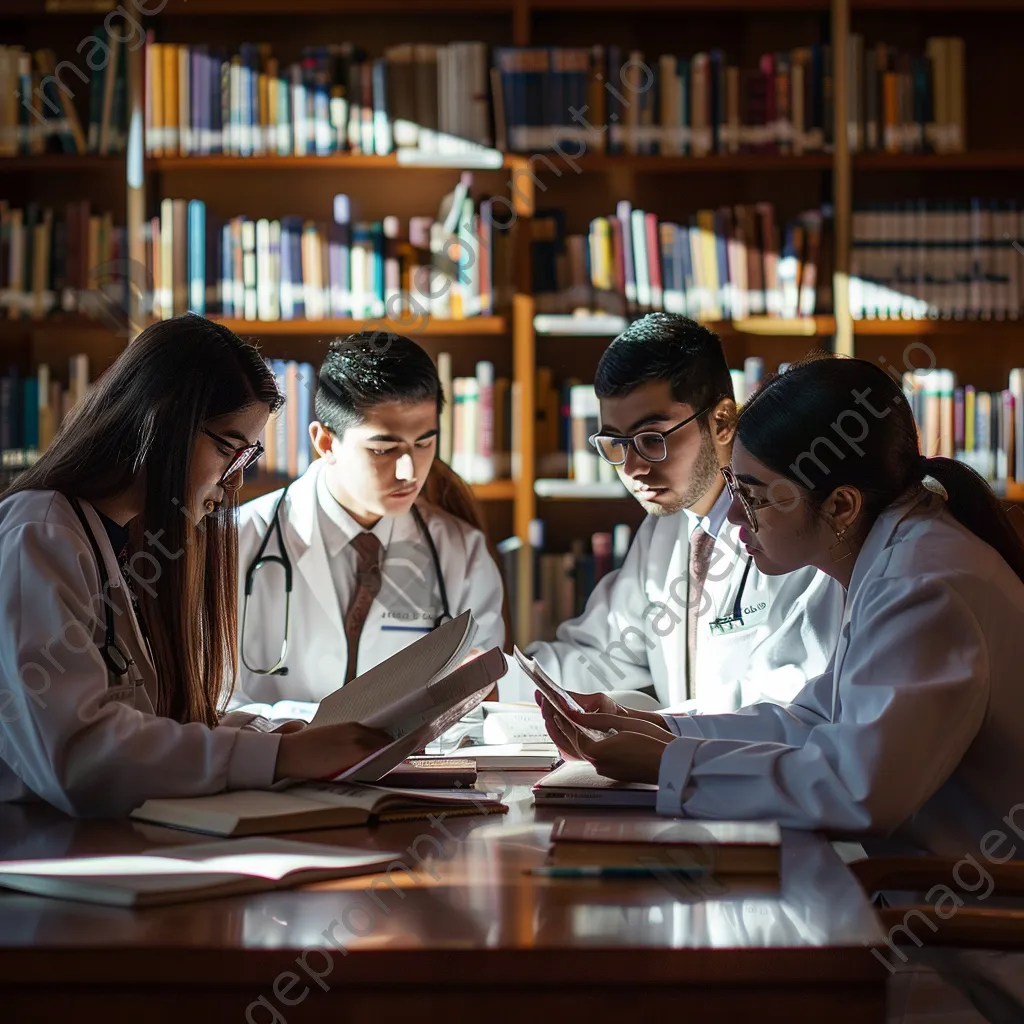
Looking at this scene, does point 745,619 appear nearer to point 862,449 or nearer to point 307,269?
point 862,449

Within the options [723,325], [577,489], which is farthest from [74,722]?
[723,325]

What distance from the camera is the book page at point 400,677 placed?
1.42 meters

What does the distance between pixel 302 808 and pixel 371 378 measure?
1.35 m

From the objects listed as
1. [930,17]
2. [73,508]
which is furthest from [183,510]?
[930,17]

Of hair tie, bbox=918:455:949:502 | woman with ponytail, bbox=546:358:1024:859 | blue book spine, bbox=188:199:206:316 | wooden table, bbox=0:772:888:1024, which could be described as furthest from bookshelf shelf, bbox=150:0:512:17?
wooden table, bbox=0:772:888:1024

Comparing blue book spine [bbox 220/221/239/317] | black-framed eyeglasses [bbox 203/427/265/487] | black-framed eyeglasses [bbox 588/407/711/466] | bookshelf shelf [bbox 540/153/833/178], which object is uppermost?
bookshelf shelf [bbox 540/153/833/178]

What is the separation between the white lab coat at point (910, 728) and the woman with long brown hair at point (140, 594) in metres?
0.41

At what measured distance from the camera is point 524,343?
3.66 meters

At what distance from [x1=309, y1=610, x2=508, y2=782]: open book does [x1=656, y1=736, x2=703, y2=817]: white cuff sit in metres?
0.22

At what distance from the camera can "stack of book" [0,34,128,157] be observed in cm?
367

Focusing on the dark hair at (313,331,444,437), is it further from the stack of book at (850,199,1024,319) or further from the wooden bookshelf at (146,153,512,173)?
the stack of book at (850,199,1024,319)

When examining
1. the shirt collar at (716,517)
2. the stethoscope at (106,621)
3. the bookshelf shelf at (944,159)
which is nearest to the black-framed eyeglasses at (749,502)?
the shirt collar at (716,517)

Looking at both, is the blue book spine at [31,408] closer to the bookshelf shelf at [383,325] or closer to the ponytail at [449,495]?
the bookshelf shelf at [383,325]

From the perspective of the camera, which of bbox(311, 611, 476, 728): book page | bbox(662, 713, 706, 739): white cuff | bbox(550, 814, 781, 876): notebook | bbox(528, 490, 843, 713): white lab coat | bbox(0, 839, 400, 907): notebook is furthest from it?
bbox(528, 490, 843, 713): white lab coat
